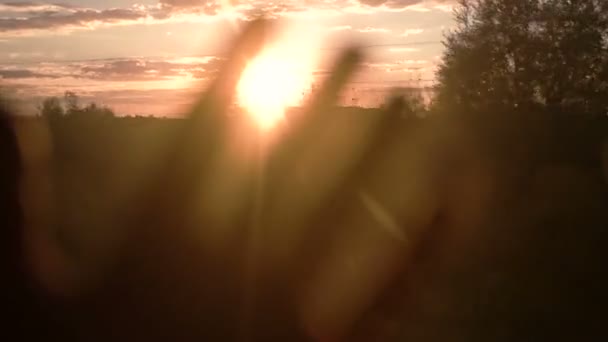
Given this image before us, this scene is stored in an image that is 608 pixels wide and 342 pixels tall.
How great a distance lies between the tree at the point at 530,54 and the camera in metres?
43.3

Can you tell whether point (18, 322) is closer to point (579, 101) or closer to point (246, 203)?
point (246, 203)

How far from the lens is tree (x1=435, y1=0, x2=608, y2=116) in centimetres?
4331

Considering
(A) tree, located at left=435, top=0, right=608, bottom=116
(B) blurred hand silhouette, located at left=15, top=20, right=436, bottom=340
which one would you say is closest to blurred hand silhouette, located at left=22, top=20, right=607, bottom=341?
(B) blurred hand silhouette, located at left=15, top=20, right=436, bottom=340

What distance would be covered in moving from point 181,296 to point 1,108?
4.02m

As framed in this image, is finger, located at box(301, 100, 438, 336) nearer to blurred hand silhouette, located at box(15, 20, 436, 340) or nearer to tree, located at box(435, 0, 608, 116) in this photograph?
blurred hand silhouette, located at box(15, 20, 436, 340)

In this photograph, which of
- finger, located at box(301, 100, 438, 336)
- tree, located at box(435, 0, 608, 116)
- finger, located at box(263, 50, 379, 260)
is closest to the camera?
finger, located at box(301, 100, 438, 336)

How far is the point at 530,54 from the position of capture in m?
44.0

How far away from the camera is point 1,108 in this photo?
50.0 feet

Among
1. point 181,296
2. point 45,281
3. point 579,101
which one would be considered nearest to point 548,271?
point 181,296

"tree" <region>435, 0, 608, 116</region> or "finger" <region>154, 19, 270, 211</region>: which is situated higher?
"finger" <region>154, 19, 270, 211</region>

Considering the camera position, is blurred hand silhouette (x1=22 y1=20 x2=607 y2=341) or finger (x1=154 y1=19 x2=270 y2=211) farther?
finger (x1=154 y1=19 x2=270 y2=211)

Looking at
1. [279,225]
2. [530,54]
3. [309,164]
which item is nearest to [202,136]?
[309,164]

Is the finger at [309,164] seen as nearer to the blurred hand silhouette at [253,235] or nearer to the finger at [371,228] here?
the blurred hand silhouette at [253,235]

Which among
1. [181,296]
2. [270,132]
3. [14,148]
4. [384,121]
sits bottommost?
[384,121]
